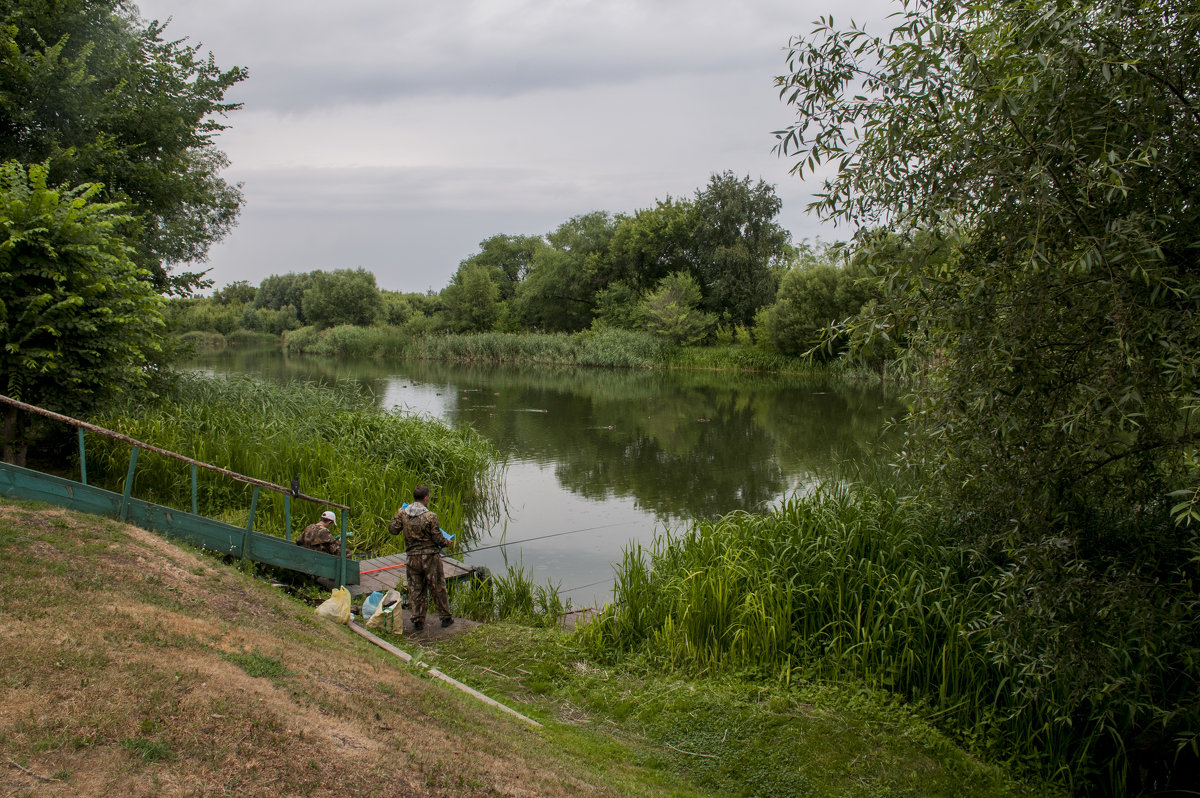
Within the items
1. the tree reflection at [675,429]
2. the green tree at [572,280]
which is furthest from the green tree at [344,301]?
the tree reflection at [675,429]

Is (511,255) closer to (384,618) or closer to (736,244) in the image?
(736,244)

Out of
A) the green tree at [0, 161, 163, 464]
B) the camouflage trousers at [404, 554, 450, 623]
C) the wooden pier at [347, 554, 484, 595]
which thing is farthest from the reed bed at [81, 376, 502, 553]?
the camouflage trousers at [404, 554, 450, 623]

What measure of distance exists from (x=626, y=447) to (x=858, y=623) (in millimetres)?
13369

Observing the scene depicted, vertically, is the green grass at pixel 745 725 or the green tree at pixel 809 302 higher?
the green tree at pixel 809 302

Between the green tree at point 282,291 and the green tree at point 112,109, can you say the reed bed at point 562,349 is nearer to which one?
the green tree at point 112,109

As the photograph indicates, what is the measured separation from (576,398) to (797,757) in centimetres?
2617

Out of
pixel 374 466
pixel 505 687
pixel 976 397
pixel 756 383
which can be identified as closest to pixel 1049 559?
pixel 976 397

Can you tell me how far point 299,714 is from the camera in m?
3.87

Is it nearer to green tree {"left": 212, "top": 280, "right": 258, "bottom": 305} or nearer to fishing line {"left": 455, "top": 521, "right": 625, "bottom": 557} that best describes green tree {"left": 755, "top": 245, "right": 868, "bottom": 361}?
fishing line {"left": 455, "top": 521, "right": 625, "bottom": 557}

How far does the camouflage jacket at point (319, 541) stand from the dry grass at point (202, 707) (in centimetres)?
242

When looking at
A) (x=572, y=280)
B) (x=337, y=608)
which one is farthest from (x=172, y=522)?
(x=572, y=280)

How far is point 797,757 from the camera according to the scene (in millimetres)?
5043

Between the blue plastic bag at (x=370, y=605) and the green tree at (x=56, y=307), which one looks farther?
the green tree at (x=56, y=307)

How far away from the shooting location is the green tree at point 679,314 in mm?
48375
